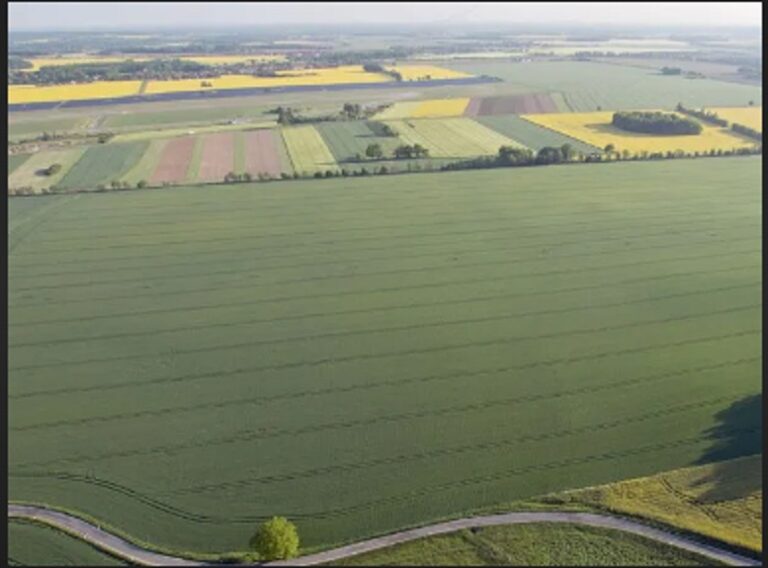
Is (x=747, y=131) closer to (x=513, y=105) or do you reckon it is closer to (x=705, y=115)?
(x=705, y=115)

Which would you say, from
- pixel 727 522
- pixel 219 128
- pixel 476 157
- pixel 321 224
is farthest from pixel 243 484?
pixel 219 128

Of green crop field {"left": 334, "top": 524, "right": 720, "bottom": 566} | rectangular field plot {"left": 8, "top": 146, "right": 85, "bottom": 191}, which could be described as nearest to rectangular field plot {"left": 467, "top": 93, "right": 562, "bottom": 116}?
rectangular field plot {"left": 8, "top": 146, "right": 85, "bottom": 191}

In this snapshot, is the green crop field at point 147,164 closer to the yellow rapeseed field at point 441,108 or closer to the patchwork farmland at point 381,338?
the patchwork farmland at point 381,338

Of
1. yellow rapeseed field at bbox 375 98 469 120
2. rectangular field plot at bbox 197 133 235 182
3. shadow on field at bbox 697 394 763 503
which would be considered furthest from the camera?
yellow rapeseed field at bbox 375 98 469 120

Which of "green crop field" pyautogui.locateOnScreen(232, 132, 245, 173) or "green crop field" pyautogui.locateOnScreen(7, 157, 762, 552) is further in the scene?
"green crop field" pyautogui.locateOnScreen(232, 132, 245, 173)

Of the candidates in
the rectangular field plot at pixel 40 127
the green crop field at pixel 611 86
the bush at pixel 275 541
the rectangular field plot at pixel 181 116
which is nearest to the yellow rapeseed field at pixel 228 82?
the rectangular field plot at pixel 40 127

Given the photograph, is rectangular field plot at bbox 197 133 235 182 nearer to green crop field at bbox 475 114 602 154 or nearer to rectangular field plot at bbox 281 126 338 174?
rectangular field plot at bbox 281 126 338 174

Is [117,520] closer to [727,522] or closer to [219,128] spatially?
[727,522]
